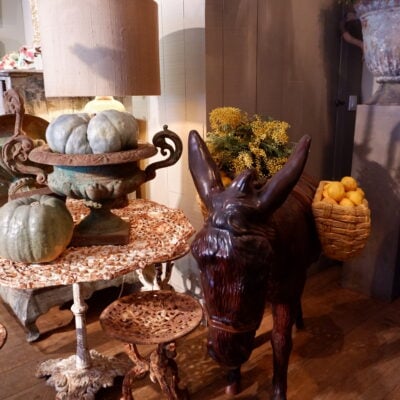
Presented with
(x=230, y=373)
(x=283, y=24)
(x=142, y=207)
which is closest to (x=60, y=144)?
(x=142, y=207)

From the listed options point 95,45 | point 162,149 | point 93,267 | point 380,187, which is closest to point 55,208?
point 93,267

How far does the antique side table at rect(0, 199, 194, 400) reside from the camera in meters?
1.08

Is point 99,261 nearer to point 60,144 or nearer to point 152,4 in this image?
point 60,144

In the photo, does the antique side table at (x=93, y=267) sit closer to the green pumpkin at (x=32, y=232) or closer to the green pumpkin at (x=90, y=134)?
the green pumpkin at (x=32, y=232)

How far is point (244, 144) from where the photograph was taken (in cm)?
160

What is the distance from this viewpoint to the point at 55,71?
4.57 ft

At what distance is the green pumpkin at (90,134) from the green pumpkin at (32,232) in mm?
183

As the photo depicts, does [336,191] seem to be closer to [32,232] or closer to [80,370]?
[32,232]

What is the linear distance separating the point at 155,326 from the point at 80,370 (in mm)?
461

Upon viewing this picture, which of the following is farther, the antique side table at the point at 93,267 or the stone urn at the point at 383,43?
the stone urn at the point at 383,43

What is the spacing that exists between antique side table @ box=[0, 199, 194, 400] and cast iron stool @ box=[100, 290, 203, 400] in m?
0.18

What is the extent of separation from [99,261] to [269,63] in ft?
4.63

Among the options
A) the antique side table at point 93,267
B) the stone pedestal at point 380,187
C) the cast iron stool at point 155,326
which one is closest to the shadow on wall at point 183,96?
Answer: the antique side table at point 93,267

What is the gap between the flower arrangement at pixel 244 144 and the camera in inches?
62.6
